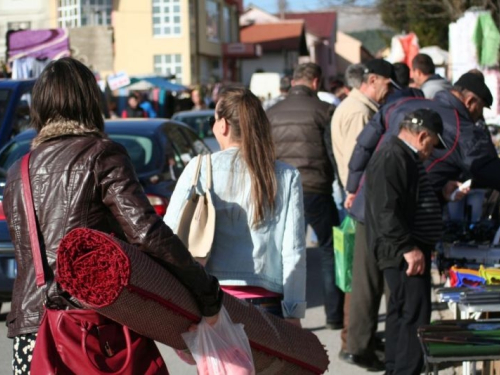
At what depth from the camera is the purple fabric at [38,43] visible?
17.9 m

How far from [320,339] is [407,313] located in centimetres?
201

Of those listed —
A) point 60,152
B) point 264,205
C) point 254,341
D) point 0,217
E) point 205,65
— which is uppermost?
point 60,152

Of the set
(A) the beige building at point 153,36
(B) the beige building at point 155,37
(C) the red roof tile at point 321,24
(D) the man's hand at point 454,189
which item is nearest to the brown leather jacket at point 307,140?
(D) the man's hand at point 454,189

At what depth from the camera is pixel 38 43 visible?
18.2 meters

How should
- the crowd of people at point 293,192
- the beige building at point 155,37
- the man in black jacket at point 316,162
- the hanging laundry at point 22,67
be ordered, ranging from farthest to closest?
the beige building at point 155,37 < the hanging laundry at point 22,67 < the man in black jacket at point 316,162 < the crowd of people at point 293,192

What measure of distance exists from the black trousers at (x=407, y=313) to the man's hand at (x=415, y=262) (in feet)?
0.17

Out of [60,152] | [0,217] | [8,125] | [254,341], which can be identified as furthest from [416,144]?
[8,125]

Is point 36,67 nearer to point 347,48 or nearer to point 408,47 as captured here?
point 408,47

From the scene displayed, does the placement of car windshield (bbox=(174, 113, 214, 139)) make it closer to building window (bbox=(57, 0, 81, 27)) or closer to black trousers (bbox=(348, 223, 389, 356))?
black trousers (bbox=(348, 223, 389, 356))

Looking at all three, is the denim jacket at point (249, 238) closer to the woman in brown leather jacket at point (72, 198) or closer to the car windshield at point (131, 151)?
the woman in brown leather jacket at point (72, 198)

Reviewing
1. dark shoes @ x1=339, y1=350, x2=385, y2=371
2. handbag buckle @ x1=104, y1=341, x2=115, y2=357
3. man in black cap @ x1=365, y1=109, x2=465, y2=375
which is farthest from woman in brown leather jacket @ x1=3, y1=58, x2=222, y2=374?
dark shoes @ x1=339, y1=350, x2=385, y2=371

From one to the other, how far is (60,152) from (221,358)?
3.00 ft

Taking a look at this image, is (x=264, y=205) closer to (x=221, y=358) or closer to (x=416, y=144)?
(x=221, y=358)

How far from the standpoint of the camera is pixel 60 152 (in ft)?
10.5
